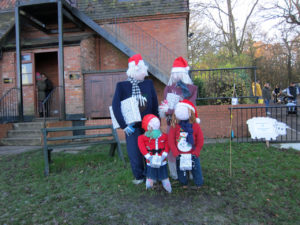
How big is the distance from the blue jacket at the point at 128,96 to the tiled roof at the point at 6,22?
860 cm

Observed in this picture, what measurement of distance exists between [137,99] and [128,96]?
0.15 meters

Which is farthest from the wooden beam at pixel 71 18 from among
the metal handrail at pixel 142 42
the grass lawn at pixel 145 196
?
the grass lawn at pixel 145 196

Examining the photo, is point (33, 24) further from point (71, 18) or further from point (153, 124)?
point (153, 124)

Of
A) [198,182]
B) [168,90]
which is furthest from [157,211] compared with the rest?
[168,90]

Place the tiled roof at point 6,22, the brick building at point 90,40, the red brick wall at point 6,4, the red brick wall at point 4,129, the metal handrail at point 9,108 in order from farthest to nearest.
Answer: the red brick wall at point 6,4 → the tiled roof at point 6,22 → the metal handrail at point 9,108 → the brick building at point 90,40 → the red brick wall at point 4,129

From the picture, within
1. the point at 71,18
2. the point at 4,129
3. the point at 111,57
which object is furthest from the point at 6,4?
the point at 4,129

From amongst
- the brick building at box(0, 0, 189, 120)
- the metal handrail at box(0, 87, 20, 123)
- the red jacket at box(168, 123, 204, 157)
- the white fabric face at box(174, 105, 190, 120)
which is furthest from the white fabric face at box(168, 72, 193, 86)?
the metal handrail at box(0, 87, 20, 123)

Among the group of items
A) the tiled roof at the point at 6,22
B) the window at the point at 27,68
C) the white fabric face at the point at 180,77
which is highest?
the tiled roof at the point at 6,22

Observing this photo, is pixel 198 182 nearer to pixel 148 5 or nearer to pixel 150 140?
pixel 150 140

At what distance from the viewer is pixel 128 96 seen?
3277 millimetres

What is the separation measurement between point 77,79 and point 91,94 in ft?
2.78

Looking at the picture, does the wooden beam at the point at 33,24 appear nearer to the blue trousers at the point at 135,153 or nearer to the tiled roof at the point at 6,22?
the tiled roof at the point at 6,22

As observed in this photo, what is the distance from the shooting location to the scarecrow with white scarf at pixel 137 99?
10.6 ft

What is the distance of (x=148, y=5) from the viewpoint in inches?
374
